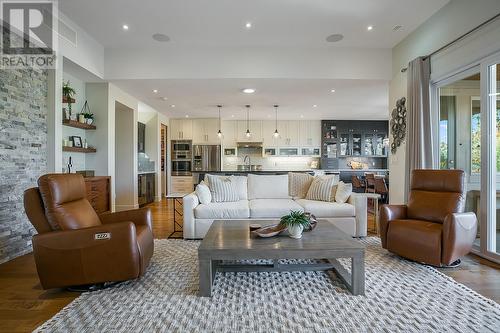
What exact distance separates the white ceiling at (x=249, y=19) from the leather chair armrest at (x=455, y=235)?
2.76 meters

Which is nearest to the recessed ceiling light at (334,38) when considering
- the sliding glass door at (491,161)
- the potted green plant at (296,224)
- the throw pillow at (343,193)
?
the sliding glass door at (491,161)

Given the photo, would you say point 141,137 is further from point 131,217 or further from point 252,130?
point 131,217

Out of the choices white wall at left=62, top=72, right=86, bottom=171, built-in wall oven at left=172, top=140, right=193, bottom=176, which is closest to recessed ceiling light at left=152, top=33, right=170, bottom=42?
white wall at left=62, top=72, right=86, bottom=171

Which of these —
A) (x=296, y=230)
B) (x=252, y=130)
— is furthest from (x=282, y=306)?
(x=252, y=130)

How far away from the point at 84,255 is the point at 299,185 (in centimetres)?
330

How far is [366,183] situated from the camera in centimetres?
720

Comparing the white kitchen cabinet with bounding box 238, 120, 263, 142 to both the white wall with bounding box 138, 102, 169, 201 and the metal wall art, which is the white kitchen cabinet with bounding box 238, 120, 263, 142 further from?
the metal wall art

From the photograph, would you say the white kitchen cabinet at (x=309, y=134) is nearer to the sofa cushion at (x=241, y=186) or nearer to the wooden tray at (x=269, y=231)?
the sofa cushion at (x=241, y=186)

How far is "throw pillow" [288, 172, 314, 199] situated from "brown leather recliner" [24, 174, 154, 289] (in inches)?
112

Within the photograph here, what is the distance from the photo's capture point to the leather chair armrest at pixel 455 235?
101 inches

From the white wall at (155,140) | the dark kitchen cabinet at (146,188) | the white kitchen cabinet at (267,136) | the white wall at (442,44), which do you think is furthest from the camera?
the white kitchen cabinet at (267,136)

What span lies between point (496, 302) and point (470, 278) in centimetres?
47

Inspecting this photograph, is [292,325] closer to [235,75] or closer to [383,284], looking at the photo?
[383,284]

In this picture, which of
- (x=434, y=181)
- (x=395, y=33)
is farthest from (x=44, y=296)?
(x=395, y=33)
